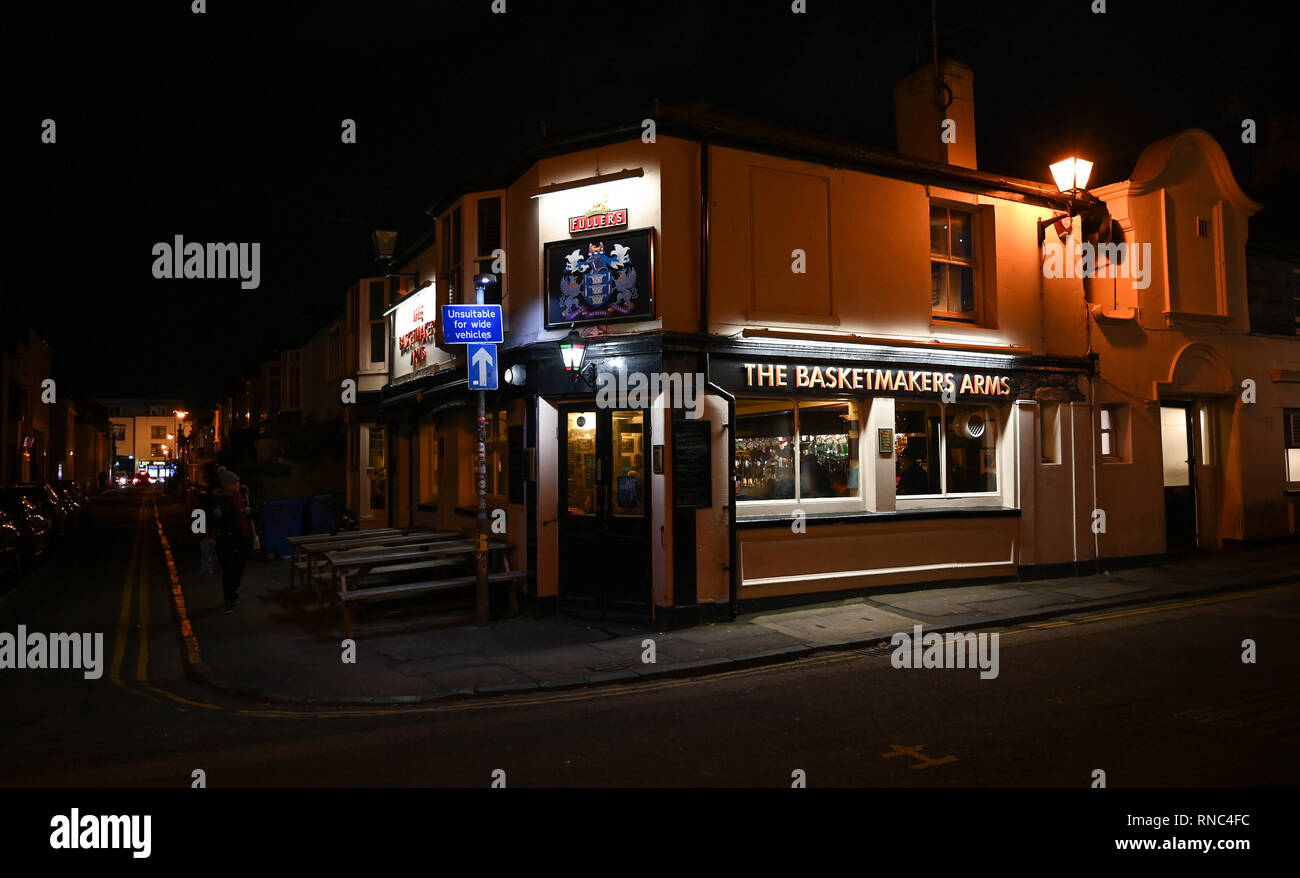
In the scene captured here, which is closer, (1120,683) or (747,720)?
(747,720)

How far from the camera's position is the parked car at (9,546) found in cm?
1350

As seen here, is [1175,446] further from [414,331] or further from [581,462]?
[414,331]

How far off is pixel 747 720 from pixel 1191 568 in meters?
10.7

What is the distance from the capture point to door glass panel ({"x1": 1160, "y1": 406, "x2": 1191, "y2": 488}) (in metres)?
15.0

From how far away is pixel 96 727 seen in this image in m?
6.82

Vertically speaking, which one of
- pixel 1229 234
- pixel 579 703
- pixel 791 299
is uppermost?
pixel 1229 234

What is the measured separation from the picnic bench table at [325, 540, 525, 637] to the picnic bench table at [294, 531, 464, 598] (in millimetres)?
310

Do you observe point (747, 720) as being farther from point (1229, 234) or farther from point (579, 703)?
point (1229, 234)

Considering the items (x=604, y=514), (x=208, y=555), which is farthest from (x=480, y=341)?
(x=208, y=555)

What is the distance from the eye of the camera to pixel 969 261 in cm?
1309

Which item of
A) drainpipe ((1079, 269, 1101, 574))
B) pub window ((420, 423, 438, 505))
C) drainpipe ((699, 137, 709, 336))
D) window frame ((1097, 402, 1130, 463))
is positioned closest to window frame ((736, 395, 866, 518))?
drainpipe ((699, 137, 709, 336))

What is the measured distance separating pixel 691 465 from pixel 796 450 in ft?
6.27

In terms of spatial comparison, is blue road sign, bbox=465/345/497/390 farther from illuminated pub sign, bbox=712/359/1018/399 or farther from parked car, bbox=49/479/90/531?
parked car, bbox=49/479/90/531
